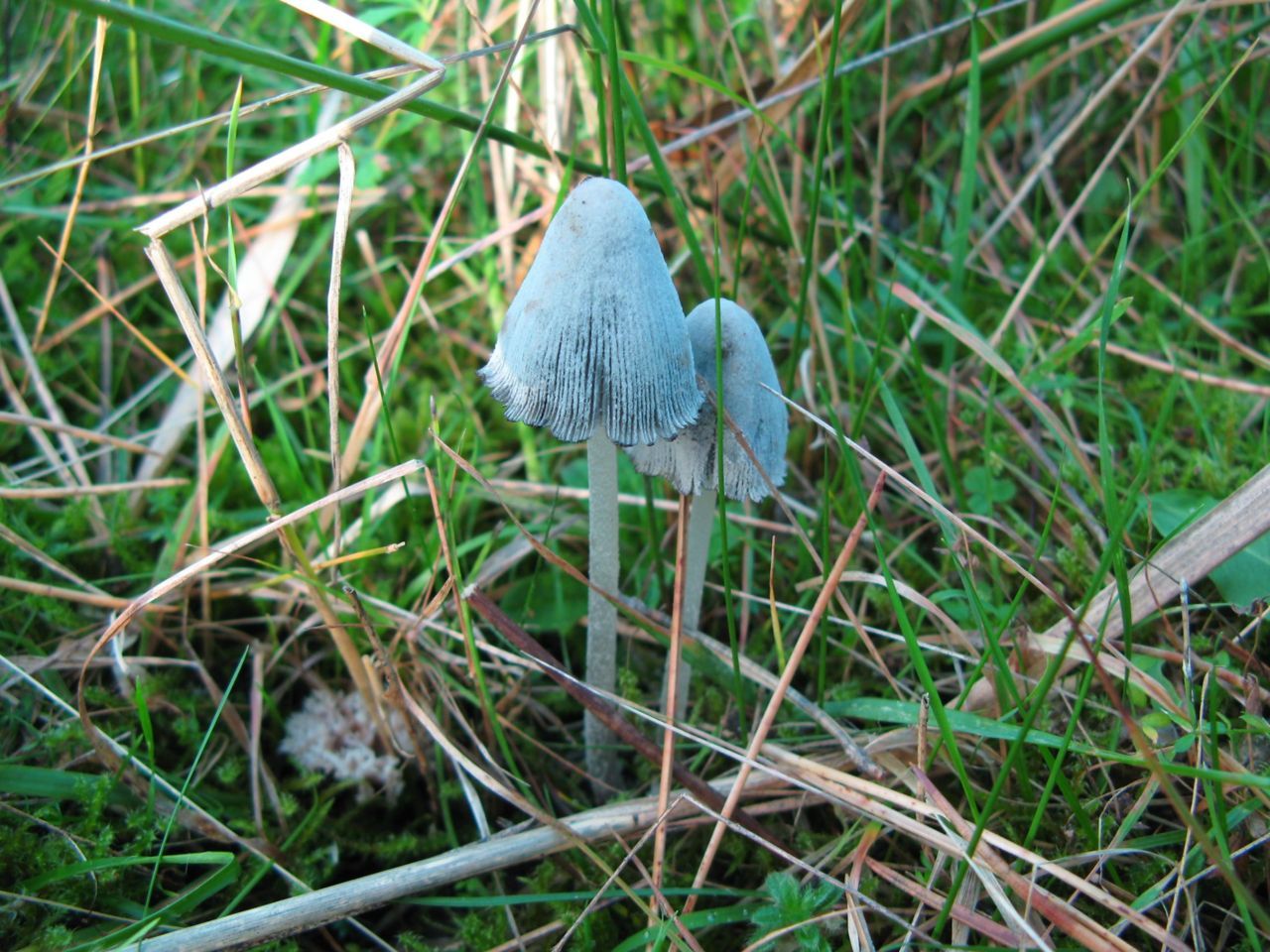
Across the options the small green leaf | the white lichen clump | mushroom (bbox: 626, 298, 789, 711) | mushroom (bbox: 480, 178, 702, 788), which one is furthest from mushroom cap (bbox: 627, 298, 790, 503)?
the white lichen clump

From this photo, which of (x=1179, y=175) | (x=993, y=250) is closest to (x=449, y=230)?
(x=993, y=250)

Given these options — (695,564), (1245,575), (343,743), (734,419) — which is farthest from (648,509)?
(1245,575)

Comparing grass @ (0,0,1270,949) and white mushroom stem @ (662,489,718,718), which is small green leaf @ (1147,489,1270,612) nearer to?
grass @ (0,0,1270,949)

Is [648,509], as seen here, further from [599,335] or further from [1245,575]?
[1245,575]

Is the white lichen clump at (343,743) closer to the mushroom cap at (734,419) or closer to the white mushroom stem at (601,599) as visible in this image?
the white mushroom stem at (601,599)

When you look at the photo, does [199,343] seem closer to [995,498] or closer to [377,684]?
[377,684]

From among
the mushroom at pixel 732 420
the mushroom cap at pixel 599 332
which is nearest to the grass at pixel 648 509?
the mushroom at pixel 732 420
